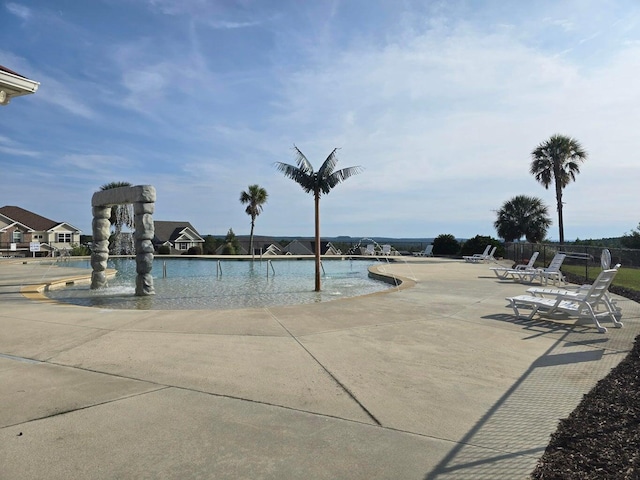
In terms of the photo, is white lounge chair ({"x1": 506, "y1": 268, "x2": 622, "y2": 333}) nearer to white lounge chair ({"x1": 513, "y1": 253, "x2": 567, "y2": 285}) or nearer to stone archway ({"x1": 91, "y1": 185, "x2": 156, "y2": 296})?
white lounge chair ({"x1": 513, "y1": 253, "x2": 567, "y2": 285})

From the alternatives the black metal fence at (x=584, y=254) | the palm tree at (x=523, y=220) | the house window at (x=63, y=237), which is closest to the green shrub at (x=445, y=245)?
the palm tree at (x=523, y=220)

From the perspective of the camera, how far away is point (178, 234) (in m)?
48.4

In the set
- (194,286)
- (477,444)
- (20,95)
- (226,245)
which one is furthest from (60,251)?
(477,444)

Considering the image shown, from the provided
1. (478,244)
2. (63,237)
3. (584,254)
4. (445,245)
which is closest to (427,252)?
(445,245)

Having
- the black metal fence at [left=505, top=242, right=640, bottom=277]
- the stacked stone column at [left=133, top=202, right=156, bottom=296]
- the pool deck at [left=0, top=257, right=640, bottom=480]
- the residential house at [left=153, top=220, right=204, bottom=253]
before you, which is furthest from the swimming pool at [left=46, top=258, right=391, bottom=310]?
the residential house at [left=153, top=220, right=204, bottom=253]

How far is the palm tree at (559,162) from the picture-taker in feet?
99.7

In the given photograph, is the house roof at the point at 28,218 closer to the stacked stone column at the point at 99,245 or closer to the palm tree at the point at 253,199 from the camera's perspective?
the palm tree at the point at 253,199

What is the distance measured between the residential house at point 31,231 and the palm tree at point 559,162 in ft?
143

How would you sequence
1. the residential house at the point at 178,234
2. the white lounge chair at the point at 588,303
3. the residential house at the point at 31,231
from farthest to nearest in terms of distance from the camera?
the residential house at the point at 178,234 < the residential house at the point at 31,231 < the white lounge chair at the point at 588,303

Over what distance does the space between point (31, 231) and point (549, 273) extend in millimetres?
49897

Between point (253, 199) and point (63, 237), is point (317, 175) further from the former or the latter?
point (63, 237)

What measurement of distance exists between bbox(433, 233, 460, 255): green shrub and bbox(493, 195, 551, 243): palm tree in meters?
3.83

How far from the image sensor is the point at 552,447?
2734 mm

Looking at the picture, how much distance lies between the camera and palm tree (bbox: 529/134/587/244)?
3039 centimetres
